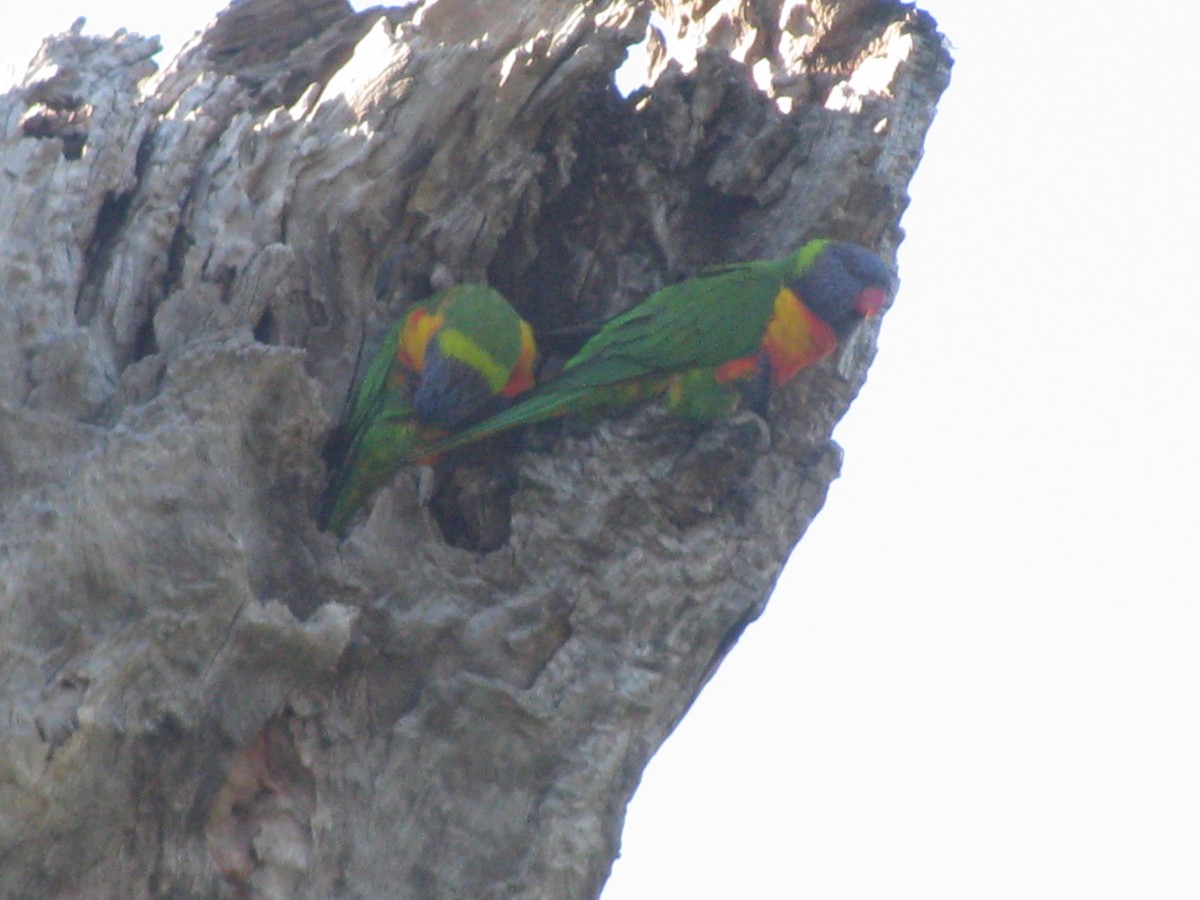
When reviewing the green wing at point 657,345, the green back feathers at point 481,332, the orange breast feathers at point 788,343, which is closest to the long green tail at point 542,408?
the green wing at point 657,345

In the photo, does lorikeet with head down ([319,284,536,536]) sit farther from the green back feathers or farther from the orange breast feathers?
the orange breast feathers

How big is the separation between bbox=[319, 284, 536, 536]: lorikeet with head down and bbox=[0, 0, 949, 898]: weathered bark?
88 millimetres

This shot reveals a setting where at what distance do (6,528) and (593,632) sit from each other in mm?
1270

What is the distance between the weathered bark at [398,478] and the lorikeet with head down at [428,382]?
88mm

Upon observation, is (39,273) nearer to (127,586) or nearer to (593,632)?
(127,586)

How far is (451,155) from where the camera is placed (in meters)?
3.71

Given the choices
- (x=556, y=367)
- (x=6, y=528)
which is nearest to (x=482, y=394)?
(x=556, y=367)

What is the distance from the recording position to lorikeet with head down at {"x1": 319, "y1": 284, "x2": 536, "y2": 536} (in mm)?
3463

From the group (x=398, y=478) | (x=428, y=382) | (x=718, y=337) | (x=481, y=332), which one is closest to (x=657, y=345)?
(x=718, y=337)

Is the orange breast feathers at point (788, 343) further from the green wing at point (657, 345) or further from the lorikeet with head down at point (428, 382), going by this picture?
the lorikeet with head down at point (428, 382)

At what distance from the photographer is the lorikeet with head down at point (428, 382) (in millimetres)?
3463

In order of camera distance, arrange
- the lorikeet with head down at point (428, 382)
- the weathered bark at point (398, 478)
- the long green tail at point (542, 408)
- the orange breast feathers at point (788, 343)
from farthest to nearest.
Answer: the orange breast feathers at point (788, 343)
the long green tail at point (542, 408)
the lorikeet with head down at point (428, 382)
the weathered bark at point (398, 478)

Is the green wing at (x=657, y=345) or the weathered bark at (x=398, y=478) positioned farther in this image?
the green wing at (x=657, y=345)

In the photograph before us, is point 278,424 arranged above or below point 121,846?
above
